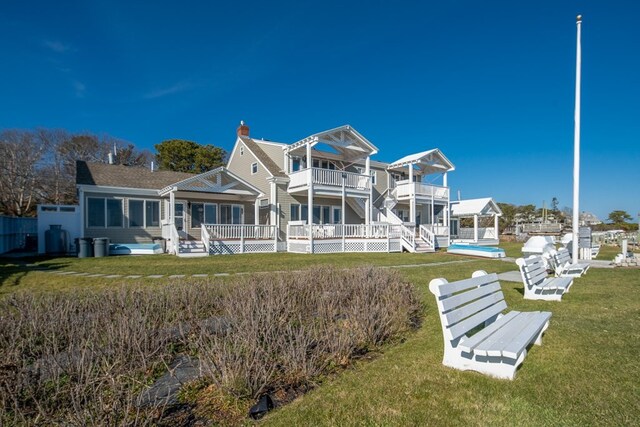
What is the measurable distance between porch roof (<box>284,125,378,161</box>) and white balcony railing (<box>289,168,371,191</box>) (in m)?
1.79

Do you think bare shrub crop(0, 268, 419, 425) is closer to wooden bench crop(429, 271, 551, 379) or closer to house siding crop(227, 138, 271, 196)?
wooden bench crop(429, 271, 551, 379)

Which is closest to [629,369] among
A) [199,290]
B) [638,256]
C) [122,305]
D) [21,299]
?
[199,290]

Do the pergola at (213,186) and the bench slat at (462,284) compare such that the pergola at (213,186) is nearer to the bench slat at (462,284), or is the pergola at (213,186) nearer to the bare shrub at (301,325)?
the bare shrub at (301,325)

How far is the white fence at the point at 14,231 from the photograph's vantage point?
18.7 meters

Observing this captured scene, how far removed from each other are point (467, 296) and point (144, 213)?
70.0 feet

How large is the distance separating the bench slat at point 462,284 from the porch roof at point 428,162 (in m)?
25.0

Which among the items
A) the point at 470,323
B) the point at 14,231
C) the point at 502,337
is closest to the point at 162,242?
the point at 14,231

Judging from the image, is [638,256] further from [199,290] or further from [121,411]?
→ [121,411]

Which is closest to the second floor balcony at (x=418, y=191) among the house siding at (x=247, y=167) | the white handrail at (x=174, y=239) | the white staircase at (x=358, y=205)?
the white staircase at (x=358, y=205)

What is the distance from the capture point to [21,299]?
5477mm

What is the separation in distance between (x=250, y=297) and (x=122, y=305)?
6.00 feet

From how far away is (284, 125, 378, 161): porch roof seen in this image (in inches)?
914

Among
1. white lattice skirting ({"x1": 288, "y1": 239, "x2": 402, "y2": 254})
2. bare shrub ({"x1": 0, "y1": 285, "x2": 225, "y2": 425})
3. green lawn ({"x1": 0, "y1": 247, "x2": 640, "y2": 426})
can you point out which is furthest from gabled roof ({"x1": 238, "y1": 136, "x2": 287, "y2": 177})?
green lawn ({"x1": 0, "y1": 247, "x2": 640, "y2": 426})

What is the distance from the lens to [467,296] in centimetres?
431
